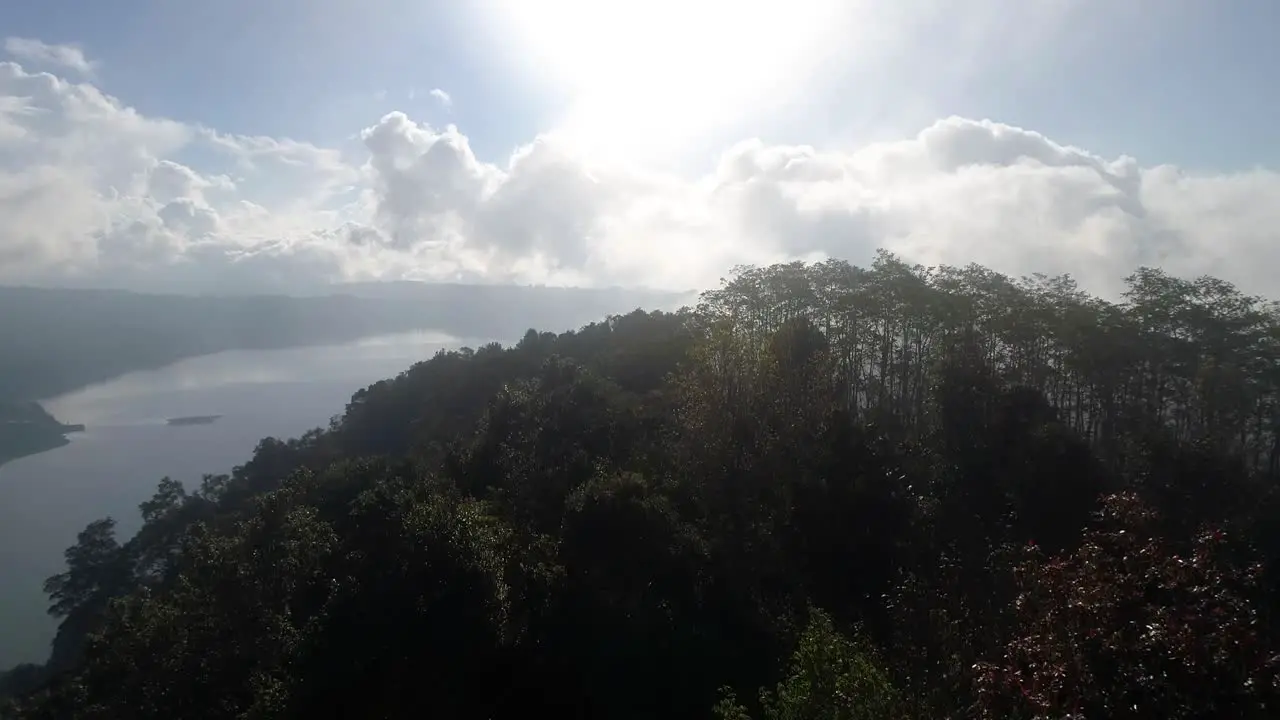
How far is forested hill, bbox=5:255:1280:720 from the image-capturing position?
6.60 metres

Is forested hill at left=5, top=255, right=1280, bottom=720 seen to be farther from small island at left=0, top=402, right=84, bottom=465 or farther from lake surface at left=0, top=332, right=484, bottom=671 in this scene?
small island at left=0, top=402, right=84, bottom=465

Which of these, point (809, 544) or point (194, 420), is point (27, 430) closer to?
point (194, 420)

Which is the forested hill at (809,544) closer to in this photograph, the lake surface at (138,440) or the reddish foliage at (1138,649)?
the reddish foliage at (1138,649)

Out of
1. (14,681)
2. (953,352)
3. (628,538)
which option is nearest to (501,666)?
(628,538)

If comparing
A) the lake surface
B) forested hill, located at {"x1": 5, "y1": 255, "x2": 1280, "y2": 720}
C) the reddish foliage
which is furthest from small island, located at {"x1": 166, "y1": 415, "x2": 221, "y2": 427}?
the reddish foliage

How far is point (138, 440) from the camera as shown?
10512 centimetres

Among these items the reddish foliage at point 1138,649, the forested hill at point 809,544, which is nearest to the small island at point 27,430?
the forested hill at point 809,544

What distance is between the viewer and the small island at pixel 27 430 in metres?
101

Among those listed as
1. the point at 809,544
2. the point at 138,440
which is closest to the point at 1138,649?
the point at 809,544

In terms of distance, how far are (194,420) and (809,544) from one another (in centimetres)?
11840

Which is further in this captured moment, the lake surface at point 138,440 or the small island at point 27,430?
the small island at point 27,430

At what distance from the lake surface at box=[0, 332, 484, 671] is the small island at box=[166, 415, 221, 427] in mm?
1684

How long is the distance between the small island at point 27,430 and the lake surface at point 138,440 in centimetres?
247

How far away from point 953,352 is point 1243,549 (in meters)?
14.4
